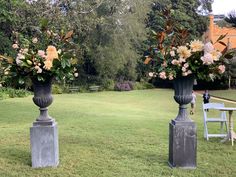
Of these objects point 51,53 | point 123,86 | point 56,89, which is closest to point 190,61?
point 51,53

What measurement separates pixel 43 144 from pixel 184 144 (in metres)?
2.23

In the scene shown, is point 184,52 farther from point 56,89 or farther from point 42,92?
point 56,89

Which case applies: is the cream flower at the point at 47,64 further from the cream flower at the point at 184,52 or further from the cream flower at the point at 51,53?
the cream flower at the point at 184,52

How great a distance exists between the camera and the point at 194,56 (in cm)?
499

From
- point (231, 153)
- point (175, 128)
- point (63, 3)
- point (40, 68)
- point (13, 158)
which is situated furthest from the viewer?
point (63, 3)

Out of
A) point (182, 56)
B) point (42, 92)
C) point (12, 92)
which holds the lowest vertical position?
point (12, 92)

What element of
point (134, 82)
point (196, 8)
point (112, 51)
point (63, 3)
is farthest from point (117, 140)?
point (196, 8)

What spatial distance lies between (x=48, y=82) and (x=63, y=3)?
68.0 feet

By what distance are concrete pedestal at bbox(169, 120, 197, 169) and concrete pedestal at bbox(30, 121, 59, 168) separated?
6.22 feet

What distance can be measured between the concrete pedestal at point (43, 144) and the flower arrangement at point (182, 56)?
1846mm

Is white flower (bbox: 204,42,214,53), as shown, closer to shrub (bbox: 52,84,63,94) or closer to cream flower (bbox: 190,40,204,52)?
cream flower (bbox: 190,40,204,52)

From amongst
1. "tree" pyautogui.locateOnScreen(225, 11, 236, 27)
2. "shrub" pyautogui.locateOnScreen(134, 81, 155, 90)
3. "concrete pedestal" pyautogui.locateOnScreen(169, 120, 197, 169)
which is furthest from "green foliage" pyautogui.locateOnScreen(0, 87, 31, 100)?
"tree" pyautogui.locateOnScreen(225, 11, 236, 27)

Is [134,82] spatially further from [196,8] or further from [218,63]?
[218,63]

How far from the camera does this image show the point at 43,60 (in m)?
4.90
